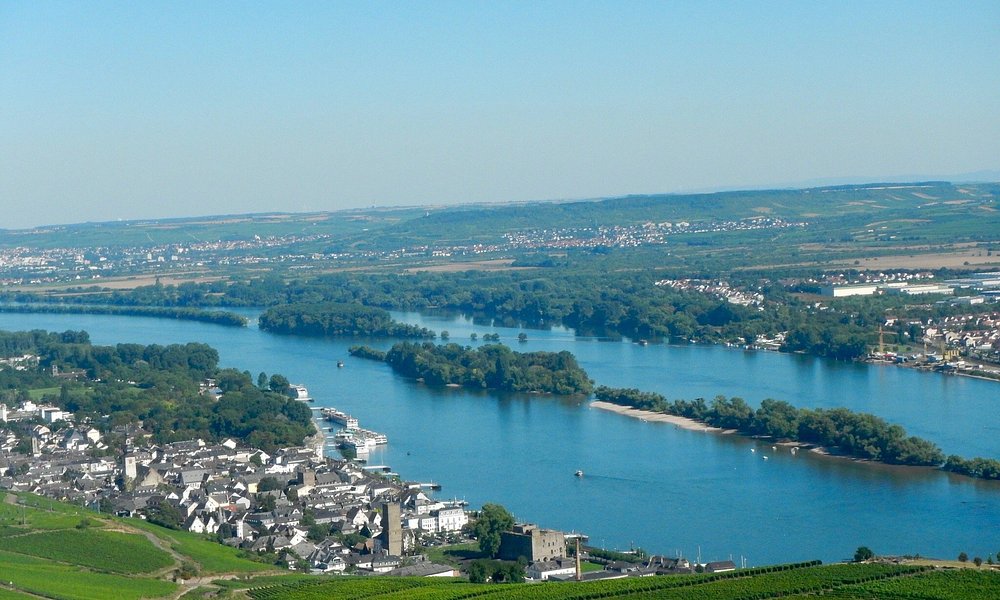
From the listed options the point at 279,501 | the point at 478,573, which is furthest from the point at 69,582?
the point at 279,501

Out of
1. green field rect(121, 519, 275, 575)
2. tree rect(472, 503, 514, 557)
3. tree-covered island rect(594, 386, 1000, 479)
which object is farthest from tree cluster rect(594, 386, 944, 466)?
green field rect(121, 519, 275, 575)

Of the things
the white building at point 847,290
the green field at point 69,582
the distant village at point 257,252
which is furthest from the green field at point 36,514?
the distant village at point 257,252

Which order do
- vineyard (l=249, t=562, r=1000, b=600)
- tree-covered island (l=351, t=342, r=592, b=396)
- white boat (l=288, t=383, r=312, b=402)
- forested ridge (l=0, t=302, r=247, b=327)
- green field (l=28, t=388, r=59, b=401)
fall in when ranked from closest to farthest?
vineyard (l=249, t=562, r=1000, b=600)
white boat (l=288, t=383, r=312, b=402)
tree-covered island (l=351, t=342, r=592, b=396)
green field (l=28, t=388, r=59, b=401)
forested ridge (l=0, t=302, r=247, b=327)

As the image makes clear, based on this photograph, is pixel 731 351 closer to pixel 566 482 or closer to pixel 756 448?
pixel 756 448

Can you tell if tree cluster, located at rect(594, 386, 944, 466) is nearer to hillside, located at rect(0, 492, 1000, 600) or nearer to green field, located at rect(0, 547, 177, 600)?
hillside, located at rect(0, 492, 1000, 600)

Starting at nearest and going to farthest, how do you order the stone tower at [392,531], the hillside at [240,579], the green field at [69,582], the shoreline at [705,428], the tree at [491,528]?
the hillside at [240,579]
the green field at [69,582]
the tree at [491,528]
the stone tower at [392,531]
the shoreline at [705,428]

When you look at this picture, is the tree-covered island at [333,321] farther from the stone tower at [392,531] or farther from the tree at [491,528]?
the tree at [491,528]

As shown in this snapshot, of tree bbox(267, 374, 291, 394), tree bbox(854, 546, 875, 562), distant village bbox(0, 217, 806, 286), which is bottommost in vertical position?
distant village bbox(0, 217, 806, 286)
